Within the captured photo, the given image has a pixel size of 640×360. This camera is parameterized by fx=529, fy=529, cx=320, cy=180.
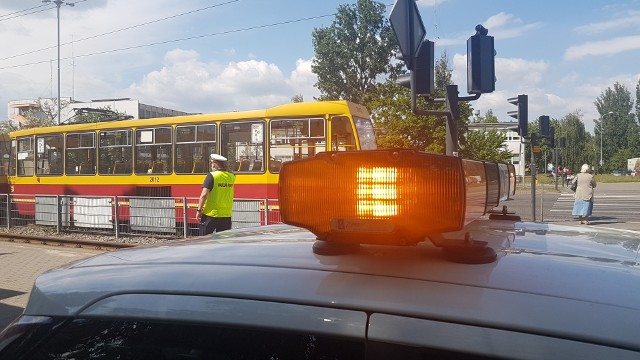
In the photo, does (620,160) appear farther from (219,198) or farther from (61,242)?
(219,198)

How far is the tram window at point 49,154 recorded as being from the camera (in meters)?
15.9

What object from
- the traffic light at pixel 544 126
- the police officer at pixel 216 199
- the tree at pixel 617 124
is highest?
the tree at pixel 617 124

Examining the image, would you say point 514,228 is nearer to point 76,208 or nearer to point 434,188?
point 434,188

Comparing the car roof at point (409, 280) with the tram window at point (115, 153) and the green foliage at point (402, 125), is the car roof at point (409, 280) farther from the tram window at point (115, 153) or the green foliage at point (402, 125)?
the tram window at point (115, 153)

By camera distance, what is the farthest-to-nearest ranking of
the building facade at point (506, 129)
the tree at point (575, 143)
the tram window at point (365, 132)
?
the tree at point (575, 143)
the tram window at point (365, 132)
the building facade at point (506, 129)

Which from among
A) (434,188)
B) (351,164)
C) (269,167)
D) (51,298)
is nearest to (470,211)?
(434,188)

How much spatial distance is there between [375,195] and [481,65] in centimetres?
390

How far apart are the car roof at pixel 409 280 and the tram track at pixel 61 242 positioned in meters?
10.4

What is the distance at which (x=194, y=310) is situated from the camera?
1.15 meters

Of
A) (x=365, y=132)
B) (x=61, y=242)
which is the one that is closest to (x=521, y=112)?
(x=365, y=132)

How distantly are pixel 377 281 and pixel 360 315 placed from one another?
0.10 meters

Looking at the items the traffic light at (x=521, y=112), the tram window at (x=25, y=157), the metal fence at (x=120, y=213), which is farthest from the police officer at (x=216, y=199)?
the tram window at (x=25, y=157)

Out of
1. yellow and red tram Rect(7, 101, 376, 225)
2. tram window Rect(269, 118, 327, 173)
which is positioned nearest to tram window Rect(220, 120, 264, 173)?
yellow and red tram Rect(7, 101, 376, 225)

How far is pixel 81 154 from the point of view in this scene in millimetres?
15328
